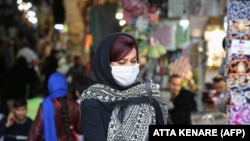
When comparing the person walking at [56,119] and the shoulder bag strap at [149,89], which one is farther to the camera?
the person walking at [56,119]

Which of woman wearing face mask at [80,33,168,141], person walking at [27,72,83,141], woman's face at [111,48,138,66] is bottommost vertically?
person walking at [27,72,83,141]

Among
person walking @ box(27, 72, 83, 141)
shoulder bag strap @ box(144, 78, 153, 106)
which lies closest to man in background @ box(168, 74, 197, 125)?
person walking @ box(27, 72, 83, 141)

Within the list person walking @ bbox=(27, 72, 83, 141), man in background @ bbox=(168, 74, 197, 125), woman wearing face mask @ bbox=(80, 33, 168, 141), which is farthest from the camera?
man in background @ bbox=(168, 74, 197, 125)

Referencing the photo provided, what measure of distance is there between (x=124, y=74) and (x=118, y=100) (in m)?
0.15

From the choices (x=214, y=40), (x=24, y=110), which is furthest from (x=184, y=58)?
(x=24, y=110)

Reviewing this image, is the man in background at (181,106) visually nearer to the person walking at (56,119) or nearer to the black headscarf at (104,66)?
Result: the person walking at (56,119)

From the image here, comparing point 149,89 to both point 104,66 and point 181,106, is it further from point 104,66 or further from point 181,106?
point 181,106

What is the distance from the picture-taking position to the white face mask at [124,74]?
299 centimetres

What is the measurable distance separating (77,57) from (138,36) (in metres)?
2.92

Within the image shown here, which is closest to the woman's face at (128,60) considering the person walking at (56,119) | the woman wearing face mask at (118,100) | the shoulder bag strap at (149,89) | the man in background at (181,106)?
the woman wearing face mask at (118,100)

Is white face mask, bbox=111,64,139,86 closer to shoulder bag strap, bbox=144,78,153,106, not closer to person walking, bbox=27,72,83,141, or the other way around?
shoulder bag strap, bbox=144,78,153,106

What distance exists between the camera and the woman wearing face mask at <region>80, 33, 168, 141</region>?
115 inches

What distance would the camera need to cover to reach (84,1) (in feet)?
27.9

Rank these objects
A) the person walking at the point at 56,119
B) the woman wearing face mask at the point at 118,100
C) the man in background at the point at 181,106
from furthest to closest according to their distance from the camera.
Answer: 1. the man in background at the point at 181,106
2. the person walking at the point at 56,119
3. the woman wearing face mask at the point at 118,100
